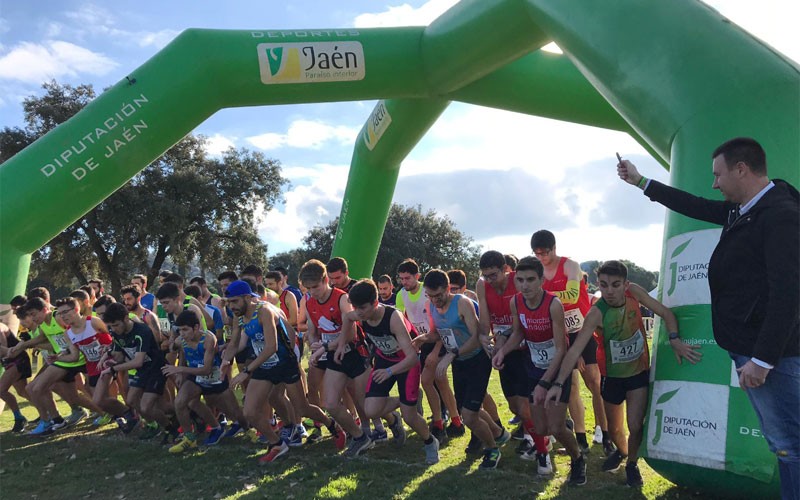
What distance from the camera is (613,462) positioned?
18.0ft

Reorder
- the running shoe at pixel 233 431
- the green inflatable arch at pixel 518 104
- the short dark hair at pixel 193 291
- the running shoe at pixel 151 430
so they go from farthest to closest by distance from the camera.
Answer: the short dark hair at pixel 193 291 < the running shoe at pixel 151 430 < the running shoe at pixel 233 431 < the green inflatable arch at pixel 518 104

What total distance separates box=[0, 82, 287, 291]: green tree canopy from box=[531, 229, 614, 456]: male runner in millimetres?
23392

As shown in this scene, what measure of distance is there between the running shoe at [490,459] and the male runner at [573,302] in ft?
3.23

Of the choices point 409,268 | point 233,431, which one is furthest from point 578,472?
point 233,431

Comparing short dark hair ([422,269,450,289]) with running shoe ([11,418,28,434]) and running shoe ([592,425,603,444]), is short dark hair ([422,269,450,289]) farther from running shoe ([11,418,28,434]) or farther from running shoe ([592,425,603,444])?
running shoe ([11,418,28,434])

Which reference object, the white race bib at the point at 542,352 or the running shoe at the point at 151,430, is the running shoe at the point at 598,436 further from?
the running shoe at the point at 151,430

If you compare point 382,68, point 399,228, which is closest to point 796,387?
point 382,68

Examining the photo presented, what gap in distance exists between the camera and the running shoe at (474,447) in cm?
630

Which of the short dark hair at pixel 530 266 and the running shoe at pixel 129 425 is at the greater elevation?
the short dark hair at pixel 530 266

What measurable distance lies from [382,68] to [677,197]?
210 inches

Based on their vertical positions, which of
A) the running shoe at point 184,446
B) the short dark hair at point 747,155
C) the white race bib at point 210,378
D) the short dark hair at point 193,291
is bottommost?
the running shoe at point 184,446

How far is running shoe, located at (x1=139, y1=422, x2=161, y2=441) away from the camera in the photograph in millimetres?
7770

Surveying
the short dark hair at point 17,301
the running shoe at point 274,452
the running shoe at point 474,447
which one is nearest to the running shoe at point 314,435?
the running shoe at point 274,452

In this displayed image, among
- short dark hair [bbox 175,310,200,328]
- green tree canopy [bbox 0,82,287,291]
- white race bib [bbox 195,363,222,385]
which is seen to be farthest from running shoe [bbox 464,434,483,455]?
green tree canopy [bbox 0,82,287,291]
